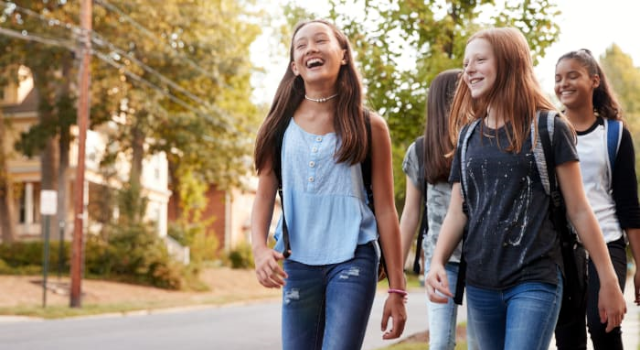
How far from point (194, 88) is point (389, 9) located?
25324 millimetres

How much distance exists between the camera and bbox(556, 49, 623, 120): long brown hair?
5359mm

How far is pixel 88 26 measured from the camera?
23.6 meters

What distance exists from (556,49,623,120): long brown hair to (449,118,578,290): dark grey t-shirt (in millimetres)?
1763

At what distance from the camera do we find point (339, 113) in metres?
4.07

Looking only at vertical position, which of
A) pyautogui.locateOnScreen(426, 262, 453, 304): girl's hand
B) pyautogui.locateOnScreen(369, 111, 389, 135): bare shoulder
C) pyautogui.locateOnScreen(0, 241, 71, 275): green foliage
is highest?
pyautogui.locateOnScreen(369, 111, 389, 135): bare shoulder

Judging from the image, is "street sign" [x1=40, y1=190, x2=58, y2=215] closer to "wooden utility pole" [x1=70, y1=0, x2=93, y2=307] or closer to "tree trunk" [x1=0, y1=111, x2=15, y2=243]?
"wooden utility pole" [x1=70, y1=0, x2=93, y2=307]

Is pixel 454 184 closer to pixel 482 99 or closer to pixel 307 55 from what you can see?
pixel 482 99

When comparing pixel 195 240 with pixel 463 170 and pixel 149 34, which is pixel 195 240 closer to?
pixel 149 34

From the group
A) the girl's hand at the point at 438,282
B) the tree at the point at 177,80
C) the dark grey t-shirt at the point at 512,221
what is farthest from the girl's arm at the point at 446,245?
the tree at the point at 177,80

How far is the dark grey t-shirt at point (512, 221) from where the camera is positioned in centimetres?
361

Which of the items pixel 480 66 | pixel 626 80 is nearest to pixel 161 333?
pixel 480 66

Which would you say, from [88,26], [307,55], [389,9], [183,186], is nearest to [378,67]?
[389,9]

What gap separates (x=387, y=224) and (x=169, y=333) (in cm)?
1151

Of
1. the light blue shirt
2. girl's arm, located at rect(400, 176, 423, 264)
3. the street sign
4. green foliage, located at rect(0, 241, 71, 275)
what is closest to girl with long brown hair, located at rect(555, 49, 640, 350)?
girl's arm, located at rect(400, 176, 423, 264)
